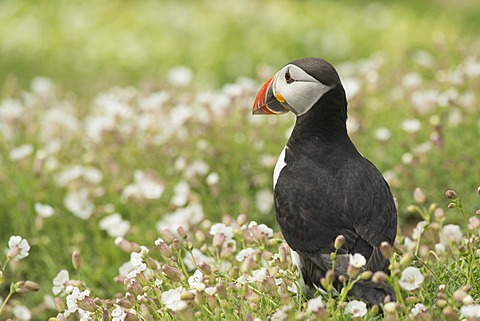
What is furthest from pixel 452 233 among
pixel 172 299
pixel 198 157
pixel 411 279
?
pixel 198 157

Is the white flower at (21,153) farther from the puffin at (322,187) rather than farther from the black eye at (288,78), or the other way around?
the black eye at (288,78)

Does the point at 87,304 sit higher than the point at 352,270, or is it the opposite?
the point at 352,270

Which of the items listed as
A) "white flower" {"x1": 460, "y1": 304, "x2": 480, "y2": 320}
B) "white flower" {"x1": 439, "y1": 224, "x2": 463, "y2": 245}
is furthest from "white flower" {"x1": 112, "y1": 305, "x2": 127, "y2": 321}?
"white flower" {"x1": 439, "y1": 224, "x2": 463, "y2": 245}

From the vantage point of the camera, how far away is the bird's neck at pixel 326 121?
3.31 metres

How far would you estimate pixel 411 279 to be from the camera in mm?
2795

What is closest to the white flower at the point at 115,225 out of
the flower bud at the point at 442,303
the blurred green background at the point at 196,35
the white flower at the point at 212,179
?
the white flower at the point at 212,179

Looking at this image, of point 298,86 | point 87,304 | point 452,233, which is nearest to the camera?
point 87,304

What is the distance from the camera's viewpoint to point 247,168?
17.8 ft

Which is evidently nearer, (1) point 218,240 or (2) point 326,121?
(2) point 326,121

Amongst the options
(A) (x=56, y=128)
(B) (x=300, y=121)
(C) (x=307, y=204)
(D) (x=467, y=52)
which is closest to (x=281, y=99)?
(B) (x=300, y=121)

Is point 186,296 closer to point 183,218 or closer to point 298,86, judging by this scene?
point 298,86

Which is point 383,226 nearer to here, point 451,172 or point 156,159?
point 451,172

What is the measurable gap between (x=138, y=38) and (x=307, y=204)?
7.17 meters

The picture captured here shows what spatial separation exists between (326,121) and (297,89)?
0.68 ft
